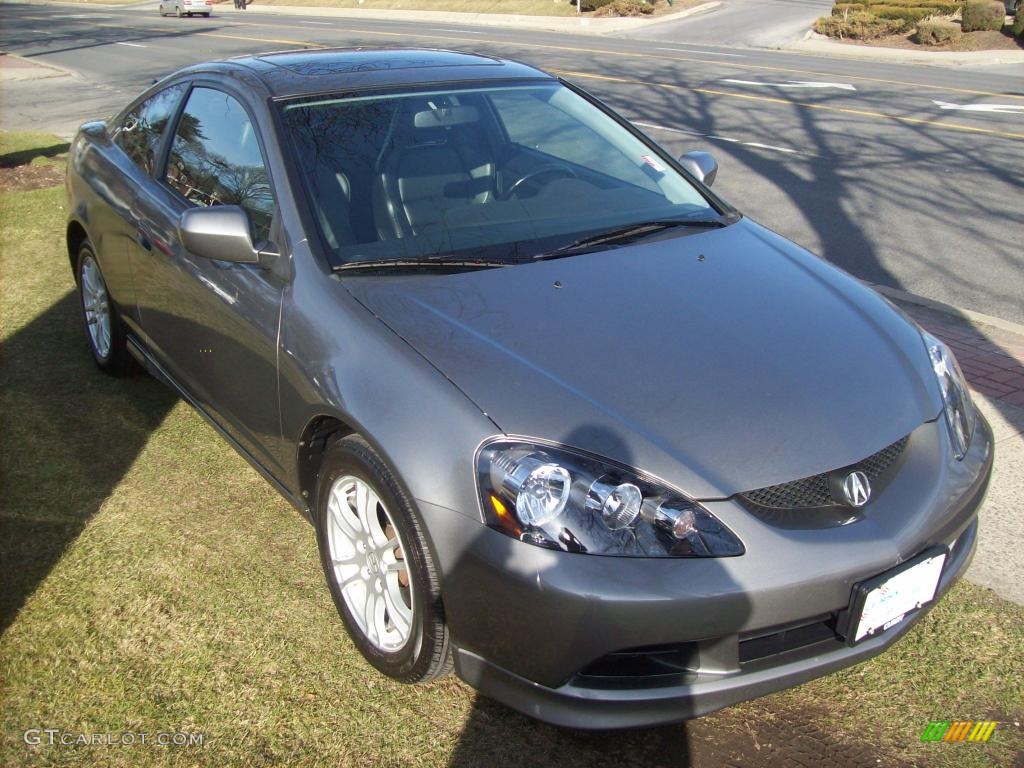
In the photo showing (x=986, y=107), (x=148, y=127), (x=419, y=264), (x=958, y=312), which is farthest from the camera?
(x=986, y=107)

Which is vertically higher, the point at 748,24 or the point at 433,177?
the point at 433,177

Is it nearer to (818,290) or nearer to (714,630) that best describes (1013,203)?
(818,290)

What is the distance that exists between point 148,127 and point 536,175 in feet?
6.54

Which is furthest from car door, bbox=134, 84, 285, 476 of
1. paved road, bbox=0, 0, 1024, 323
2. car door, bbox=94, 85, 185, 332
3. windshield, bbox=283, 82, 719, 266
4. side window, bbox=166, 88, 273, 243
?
paved road, bbox=0, 0, 1024, 323

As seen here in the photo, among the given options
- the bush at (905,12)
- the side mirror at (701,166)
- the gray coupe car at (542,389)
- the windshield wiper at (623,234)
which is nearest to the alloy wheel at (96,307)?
the gray coupe car at (542,389)

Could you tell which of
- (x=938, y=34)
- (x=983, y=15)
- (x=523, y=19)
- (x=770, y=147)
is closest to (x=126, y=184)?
(x=770, y=147)

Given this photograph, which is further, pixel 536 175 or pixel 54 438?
pixel 54 438

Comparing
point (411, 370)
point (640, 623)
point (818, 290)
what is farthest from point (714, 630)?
point (818, 290)

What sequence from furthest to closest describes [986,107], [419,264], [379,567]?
[986,107], [419,264], [379,567]

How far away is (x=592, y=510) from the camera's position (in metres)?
2.37

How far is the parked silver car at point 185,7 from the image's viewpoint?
39844mm

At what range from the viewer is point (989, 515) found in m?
3.80

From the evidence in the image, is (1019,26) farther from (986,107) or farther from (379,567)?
(379,567)

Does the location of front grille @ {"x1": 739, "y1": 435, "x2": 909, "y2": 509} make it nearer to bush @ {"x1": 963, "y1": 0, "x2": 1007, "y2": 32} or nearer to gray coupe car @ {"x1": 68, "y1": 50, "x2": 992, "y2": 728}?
gray coupe car @ {"x1": 68, "y1": 50, "x2": 992, "y2": 728}
